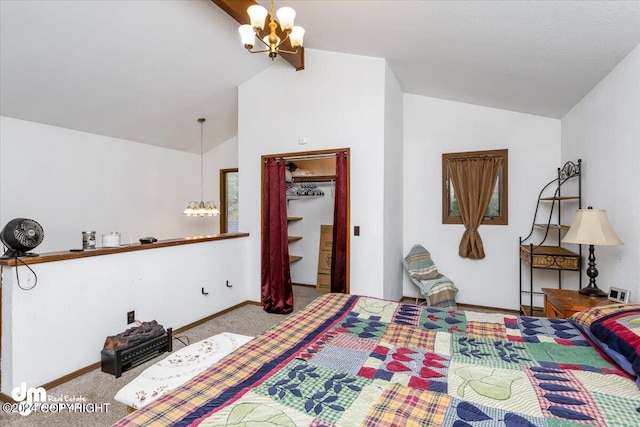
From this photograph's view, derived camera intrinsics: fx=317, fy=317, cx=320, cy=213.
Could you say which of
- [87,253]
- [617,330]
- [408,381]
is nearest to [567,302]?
[617,330]

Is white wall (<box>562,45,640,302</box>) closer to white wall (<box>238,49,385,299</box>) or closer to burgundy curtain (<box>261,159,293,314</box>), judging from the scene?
white wall (<box>238,49,385,299</box>)

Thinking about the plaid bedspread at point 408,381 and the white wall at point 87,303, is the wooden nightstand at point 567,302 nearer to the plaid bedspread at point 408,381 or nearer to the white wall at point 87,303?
the plaid bedspread at point 408,381

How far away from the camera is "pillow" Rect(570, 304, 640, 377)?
1.29m

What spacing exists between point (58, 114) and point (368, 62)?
3.97m

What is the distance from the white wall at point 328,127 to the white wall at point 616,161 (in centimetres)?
191

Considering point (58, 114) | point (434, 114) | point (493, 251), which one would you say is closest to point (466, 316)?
point (493, 251)

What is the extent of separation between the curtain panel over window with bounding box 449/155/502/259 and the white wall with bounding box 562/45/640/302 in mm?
978

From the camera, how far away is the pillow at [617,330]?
1293 millimetres

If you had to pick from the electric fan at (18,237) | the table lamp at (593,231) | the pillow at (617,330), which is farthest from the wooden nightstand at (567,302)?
the electric fan at (18,237)

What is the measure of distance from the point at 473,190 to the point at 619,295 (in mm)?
2029

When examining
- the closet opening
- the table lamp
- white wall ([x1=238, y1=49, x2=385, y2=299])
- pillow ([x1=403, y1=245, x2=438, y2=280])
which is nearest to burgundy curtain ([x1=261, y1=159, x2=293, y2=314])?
the closet opening

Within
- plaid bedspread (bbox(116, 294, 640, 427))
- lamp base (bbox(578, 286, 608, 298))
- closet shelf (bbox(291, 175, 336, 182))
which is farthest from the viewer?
closet shelf (bbox(291, 175, 336, 182))

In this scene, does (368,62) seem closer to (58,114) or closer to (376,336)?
(376,336)

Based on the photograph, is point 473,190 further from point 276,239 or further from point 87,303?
point 87,303
